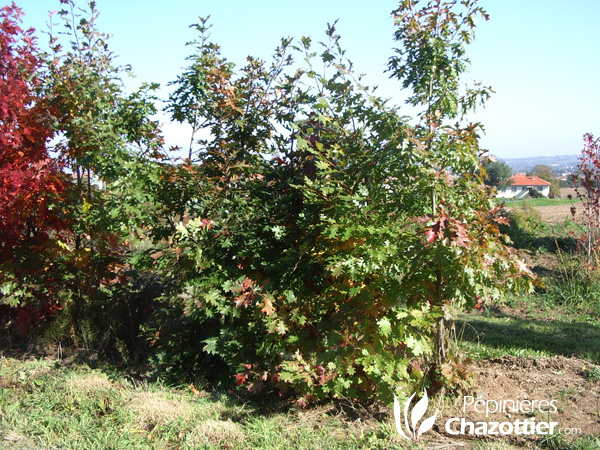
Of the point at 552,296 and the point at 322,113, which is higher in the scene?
the point at 322,113

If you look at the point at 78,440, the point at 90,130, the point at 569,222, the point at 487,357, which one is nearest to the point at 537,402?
the point at 487,357

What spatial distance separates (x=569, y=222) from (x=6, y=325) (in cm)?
971

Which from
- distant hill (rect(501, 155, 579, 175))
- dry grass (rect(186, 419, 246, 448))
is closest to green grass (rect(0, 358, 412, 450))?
dry grass (rect(186, 419, 246, 448))

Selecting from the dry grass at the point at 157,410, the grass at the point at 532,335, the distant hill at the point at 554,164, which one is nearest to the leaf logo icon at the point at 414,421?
the grass at the point at 532,335

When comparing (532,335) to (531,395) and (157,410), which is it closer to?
(531,395)

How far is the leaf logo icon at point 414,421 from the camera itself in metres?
3.29

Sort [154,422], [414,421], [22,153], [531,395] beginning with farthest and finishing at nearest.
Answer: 1. [22,153]
2. [531,395]
3. [154,422]
4. [414,421]

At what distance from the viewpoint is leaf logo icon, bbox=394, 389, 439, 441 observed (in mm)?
3293

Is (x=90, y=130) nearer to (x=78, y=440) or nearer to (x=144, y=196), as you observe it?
(x=144, y=196)

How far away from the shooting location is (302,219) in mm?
3812

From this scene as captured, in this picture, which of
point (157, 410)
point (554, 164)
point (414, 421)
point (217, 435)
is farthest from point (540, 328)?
point (554, 164)

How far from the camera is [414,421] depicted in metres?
3.35

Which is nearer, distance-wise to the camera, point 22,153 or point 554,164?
point 22,153

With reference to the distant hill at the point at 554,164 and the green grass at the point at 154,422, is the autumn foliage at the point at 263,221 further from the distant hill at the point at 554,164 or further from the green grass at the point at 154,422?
the distant hill at the point at 554,164
